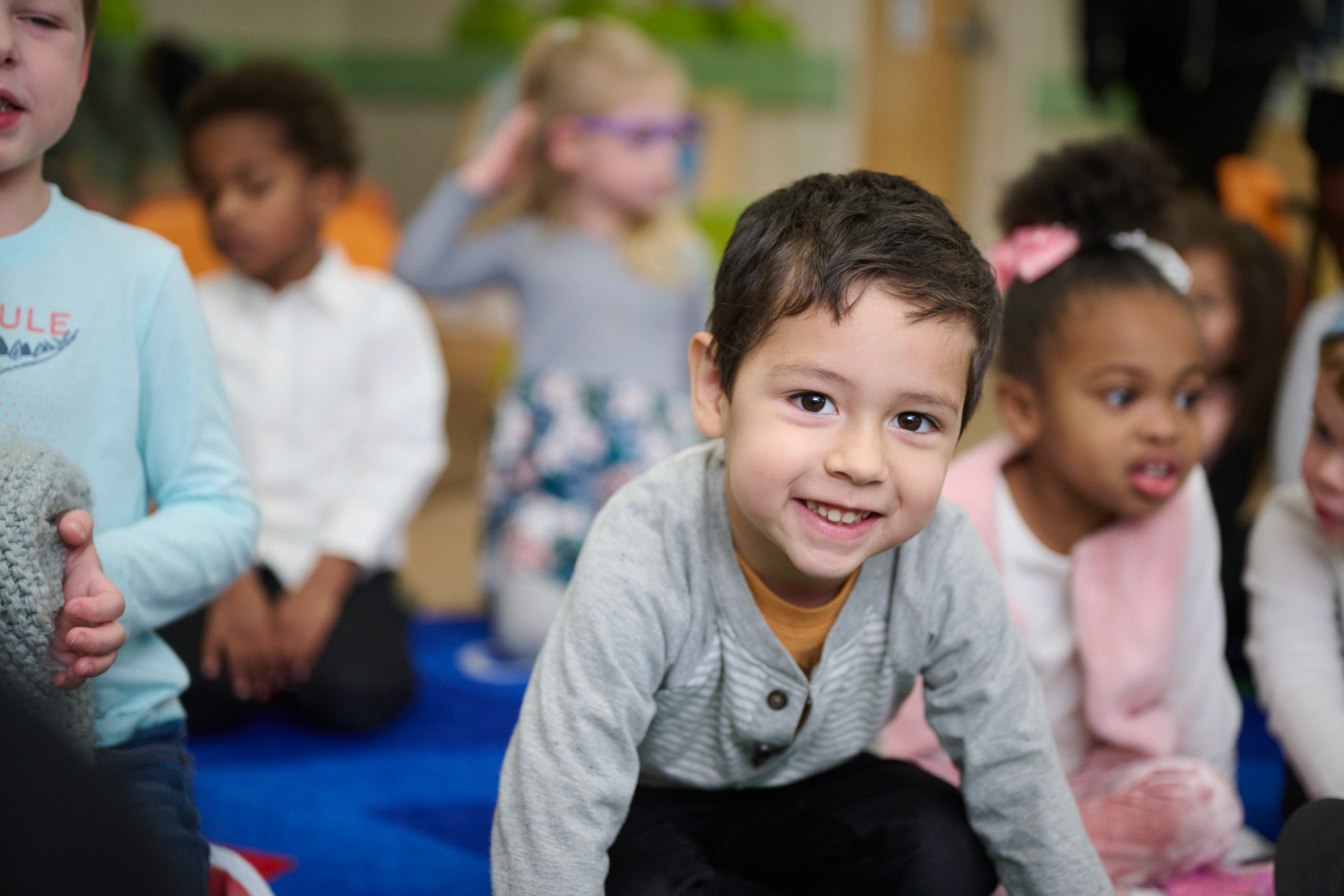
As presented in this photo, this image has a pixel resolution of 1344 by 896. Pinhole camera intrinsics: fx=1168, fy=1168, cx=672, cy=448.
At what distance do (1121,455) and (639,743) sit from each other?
571mm

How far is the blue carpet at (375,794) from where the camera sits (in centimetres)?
117

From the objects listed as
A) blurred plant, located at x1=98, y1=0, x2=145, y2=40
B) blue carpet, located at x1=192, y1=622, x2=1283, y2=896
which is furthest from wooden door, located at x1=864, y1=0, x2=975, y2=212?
blue carpet, located at x1=192, y1=622, x2=1283, y2=896

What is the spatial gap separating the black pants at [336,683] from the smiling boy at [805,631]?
70cm

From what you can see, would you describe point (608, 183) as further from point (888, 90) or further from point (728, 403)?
point (888, 90)

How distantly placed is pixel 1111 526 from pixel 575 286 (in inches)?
38.7

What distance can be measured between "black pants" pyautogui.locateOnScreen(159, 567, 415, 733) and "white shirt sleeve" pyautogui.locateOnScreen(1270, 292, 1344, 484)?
48.2 inches

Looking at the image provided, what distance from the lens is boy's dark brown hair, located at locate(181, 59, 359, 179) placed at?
5.27 ft

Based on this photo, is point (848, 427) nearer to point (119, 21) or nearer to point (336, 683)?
point (336, 683)

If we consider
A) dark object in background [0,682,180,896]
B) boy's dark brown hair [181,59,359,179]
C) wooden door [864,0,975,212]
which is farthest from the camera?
wooden door [864,0,975,212]

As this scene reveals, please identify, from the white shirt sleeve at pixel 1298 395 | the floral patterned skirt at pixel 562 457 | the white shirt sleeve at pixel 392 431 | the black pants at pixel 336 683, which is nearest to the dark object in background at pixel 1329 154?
the white shirt sleeve at pixel 1298 395

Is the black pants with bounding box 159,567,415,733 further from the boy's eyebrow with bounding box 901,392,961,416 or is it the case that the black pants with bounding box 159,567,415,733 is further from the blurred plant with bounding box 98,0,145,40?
the blurred plant with bounding box 98,0,145,40

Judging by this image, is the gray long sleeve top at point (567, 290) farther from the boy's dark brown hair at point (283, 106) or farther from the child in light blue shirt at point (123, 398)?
the child in light blue shirt at point (123, 398)

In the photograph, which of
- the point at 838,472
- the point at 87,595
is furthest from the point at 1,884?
the point at 838,472

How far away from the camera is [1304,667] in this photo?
1080 millimetres
